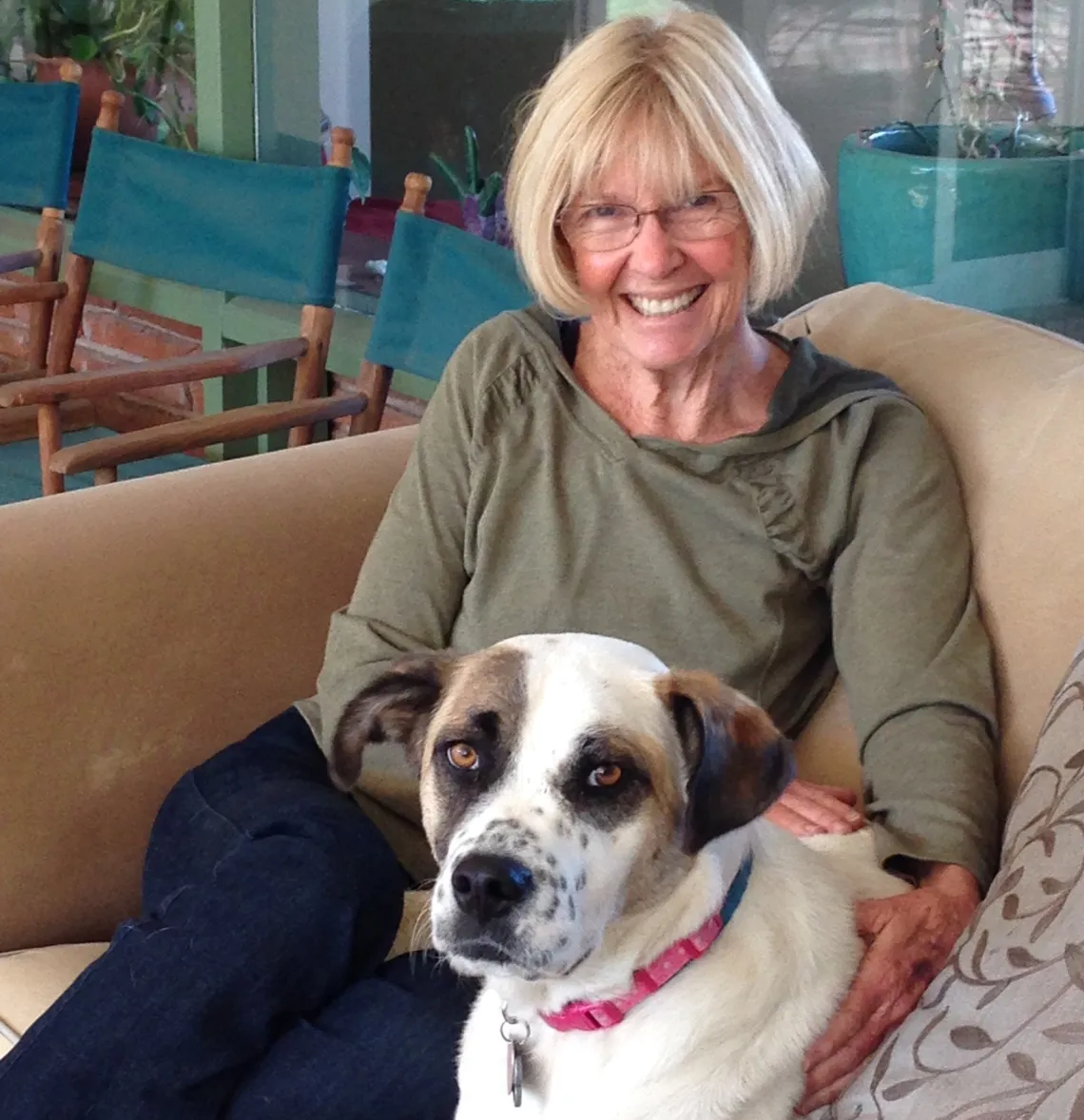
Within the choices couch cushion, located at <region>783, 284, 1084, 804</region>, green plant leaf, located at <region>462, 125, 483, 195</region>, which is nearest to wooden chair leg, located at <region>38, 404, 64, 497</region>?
green plant leaf, located at <region>462, 125, 483, 195</region>

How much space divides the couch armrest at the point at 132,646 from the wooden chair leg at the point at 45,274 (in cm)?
196

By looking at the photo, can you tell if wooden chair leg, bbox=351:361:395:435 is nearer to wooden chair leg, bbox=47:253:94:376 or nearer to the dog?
wooden chair leg, bbox=47:253:94:376

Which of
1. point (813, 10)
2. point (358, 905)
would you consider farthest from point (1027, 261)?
point (358, 905)

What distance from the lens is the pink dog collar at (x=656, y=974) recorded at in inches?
45.9

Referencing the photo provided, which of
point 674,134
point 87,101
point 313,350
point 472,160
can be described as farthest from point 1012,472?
point 87,101

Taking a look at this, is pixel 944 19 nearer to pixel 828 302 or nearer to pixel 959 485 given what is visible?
pixel 828 302

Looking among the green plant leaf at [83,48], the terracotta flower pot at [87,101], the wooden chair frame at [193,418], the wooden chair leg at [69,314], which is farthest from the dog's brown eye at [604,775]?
the green plant leaf at [83,48]

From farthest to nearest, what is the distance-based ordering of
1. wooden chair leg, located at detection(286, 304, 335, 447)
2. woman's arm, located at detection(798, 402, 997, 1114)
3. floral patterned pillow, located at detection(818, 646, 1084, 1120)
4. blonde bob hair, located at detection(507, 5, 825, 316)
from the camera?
wooden chair leg, located at detection(286, 304, 335, 447) → blonde bob hair, located at detection(507, 5, 825, 316) → woman's arm, located at detection(798, 402, 997, 1114) → floral patterned pillow, located at detection(818, 646, 1084, 1120)

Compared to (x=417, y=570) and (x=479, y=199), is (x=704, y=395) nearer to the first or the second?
(x=417, y=570)

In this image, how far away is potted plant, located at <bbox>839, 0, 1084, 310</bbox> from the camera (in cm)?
243

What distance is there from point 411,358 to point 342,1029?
5.64 ft

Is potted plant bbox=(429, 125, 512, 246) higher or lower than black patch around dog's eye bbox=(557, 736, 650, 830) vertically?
higher

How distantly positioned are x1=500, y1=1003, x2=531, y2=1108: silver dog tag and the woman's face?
2.29 ft

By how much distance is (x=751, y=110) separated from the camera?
1.57 m
